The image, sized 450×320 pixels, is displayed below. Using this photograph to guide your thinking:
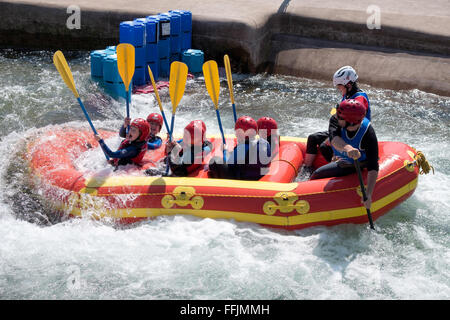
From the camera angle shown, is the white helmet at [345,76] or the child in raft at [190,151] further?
the child in raft at [190,151]

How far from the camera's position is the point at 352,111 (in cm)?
438

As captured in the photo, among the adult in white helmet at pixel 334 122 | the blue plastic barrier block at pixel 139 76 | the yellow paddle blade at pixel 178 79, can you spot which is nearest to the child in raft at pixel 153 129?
the yellow paddle blade at pixel 178 79

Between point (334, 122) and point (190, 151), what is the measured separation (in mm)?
1413

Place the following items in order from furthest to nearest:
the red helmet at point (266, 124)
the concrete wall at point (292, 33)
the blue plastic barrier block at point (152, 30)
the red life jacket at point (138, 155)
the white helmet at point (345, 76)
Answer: the concrete wall at point (292, 33), the blue plastic barrier block at point (152, 30), the red life jacket at point (138, 155), the red helmet at point (266, 124), the white helmet at point (345, 76)

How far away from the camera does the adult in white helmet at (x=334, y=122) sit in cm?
489

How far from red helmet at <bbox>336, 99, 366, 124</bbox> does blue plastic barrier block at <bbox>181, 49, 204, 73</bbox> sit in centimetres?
605

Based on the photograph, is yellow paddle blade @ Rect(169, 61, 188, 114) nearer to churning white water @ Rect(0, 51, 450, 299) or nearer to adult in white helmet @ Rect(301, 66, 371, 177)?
churning white water @ Rect(0, 51, 450, 299)

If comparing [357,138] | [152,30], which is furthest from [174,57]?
[357,138]

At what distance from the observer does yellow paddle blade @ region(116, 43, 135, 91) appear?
559cm

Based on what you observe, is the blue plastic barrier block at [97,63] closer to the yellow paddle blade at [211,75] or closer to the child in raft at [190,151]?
the yellow paddle blade at [211,75]

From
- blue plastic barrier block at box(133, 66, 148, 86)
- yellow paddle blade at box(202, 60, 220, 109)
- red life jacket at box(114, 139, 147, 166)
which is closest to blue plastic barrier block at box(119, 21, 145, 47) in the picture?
blue plastic barrier block at box(133, 66, 148, 86)
